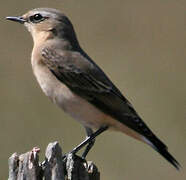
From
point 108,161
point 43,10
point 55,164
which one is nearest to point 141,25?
point 108,161

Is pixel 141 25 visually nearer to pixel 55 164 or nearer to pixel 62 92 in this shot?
pixel 62 92

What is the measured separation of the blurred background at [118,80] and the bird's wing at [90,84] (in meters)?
3.69

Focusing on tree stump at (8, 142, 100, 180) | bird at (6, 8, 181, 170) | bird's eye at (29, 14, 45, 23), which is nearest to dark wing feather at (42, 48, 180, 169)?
bird at (6, 8, 181, 170)

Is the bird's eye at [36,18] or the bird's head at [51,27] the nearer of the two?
the bird's head at [51,27]

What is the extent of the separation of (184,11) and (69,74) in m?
8.39

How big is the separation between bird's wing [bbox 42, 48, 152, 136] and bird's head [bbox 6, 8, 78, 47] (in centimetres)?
49

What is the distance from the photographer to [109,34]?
18.2 m

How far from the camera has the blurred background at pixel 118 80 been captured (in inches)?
591

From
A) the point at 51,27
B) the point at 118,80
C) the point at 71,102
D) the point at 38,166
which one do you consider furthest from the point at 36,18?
the point at 118,80

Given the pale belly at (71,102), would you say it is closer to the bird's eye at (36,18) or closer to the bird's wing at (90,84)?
the bird's wing at (90,84)

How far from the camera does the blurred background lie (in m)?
15.0

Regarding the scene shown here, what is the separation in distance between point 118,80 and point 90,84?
240 inches

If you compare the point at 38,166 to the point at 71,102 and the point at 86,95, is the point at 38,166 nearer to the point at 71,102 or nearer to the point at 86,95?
the point at 71,102

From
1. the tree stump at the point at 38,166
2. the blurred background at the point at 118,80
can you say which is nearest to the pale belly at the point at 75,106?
the tree stump at the point at 38,166
